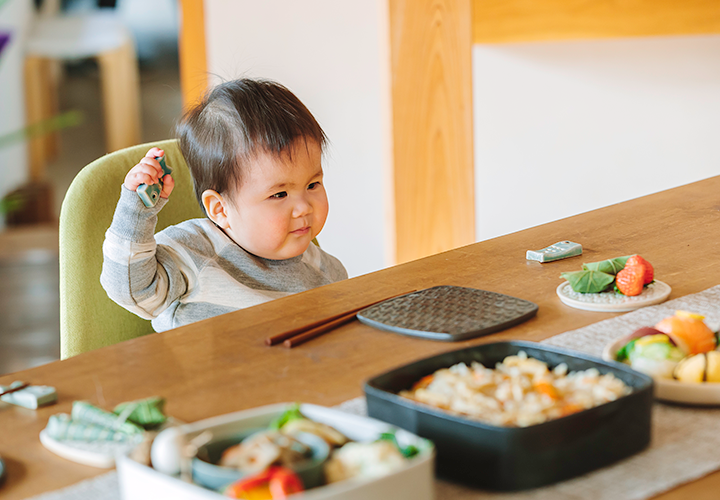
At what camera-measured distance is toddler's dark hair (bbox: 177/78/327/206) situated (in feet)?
3.89

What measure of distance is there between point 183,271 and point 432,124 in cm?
160

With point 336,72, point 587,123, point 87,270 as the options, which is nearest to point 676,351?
point 87,270

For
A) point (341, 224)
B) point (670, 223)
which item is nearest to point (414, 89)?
point (341, 224)

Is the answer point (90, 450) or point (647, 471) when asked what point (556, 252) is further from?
point (90, 450)

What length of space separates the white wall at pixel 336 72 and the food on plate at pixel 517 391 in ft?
7.26

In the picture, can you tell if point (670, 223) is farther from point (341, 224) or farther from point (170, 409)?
point (341, 224)

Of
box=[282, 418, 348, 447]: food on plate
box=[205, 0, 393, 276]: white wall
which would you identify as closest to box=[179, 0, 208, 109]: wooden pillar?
box=[205, 0, 393, 276]: white wall

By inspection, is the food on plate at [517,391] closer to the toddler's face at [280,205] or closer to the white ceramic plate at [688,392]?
the white ceramic plate at [688,392]

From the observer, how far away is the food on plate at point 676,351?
621 mm

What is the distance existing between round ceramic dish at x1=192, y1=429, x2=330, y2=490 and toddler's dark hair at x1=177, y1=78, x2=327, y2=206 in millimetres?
740

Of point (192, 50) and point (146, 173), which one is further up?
point (192, 50)

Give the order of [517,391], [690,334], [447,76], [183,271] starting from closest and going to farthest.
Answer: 1. [517,391]
2. [690,334]
3. [183,271]
4. [447,76]

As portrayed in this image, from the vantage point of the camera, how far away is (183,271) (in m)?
1.15

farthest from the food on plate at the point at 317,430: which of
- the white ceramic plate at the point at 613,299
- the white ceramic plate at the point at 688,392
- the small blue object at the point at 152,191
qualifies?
the small blue object at the point at 152,191
